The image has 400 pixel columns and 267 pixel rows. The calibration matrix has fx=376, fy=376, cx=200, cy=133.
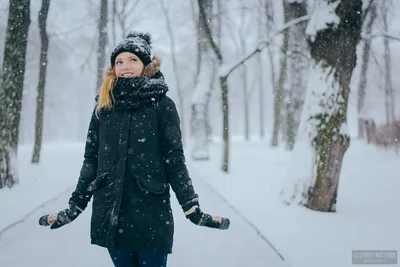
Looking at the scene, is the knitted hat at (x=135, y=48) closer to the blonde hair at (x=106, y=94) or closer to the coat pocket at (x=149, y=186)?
the blonde hair at (x=106, y=94)

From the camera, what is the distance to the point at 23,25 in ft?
31.0

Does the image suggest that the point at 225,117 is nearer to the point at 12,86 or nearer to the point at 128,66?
the point at 12,86

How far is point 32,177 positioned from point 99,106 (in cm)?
1038

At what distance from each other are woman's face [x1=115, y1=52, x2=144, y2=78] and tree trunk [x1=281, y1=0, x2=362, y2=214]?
5.10 m

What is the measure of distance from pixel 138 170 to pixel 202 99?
51.0 ft

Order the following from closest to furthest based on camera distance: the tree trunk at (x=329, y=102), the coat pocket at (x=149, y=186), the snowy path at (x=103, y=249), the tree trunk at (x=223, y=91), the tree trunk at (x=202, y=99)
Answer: the coat pocket at (x=149, y=186) → the snowy path at (x=103, y=249) → the tree trunk at (x=329, y=102) → the tree trunk at (x=223, y=91) → the tree trunk at (x=202, y=99)

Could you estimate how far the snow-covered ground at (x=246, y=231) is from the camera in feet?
15.4

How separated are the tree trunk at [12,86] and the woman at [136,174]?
754cm

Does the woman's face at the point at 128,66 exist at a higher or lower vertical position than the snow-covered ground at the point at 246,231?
higher

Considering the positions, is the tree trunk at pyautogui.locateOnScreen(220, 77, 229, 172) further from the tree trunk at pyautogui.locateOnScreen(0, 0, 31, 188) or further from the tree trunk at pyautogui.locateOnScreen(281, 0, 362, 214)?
the tree trunk at pyautogui.locateOnScreen(0, 0, 31, 188)

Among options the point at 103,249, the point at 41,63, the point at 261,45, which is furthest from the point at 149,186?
the point at 41,63

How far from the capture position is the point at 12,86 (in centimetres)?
923

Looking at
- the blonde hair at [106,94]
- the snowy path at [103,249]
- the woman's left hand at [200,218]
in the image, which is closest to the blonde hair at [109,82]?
the blonde hair at [106,94]

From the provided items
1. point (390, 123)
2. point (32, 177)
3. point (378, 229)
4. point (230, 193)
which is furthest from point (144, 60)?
point (390, 123)
